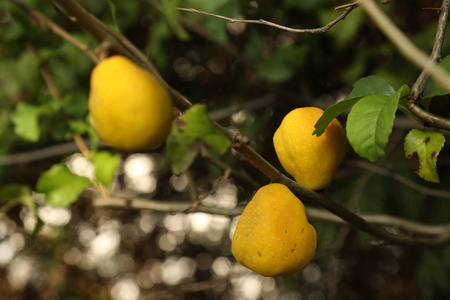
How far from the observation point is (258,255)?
0.28m

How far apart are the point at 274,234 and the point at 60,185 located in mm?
389

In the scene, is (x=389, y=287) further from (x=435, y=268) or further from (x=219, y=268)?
(x=219, y=268)

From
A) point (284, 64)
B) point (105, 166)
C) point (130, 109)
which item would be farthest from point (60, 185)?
point (284, 64)

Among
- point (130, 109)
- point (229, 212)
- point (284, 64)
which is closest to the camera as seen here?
point (130, 109)

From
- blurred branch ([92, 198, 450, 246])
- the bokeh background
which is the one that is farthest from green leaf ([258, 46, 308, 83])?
blurred branch ([92, 198, 450, 246])

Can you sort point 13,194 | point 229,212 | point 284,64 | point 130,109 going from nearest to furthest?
point 130,109, point 229,212, point 13,194, point 284,64

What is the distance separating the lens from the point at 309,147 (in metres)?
0.31

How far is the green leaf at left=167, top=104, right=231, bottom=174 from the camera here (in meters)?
0.25

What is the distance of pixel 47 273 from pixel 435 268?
1261 mm

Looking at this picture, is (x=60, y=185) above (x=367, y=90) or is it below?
below

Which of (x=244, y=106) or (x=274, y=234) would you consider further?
(x=244, y=106)

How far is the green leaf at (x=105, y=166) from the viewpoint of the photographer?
57cm

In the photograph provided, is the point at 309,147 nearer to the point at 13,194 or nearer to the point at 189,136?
the point at 189,136

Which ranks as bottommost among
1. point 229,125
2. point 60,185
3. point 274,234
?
point 229,125
